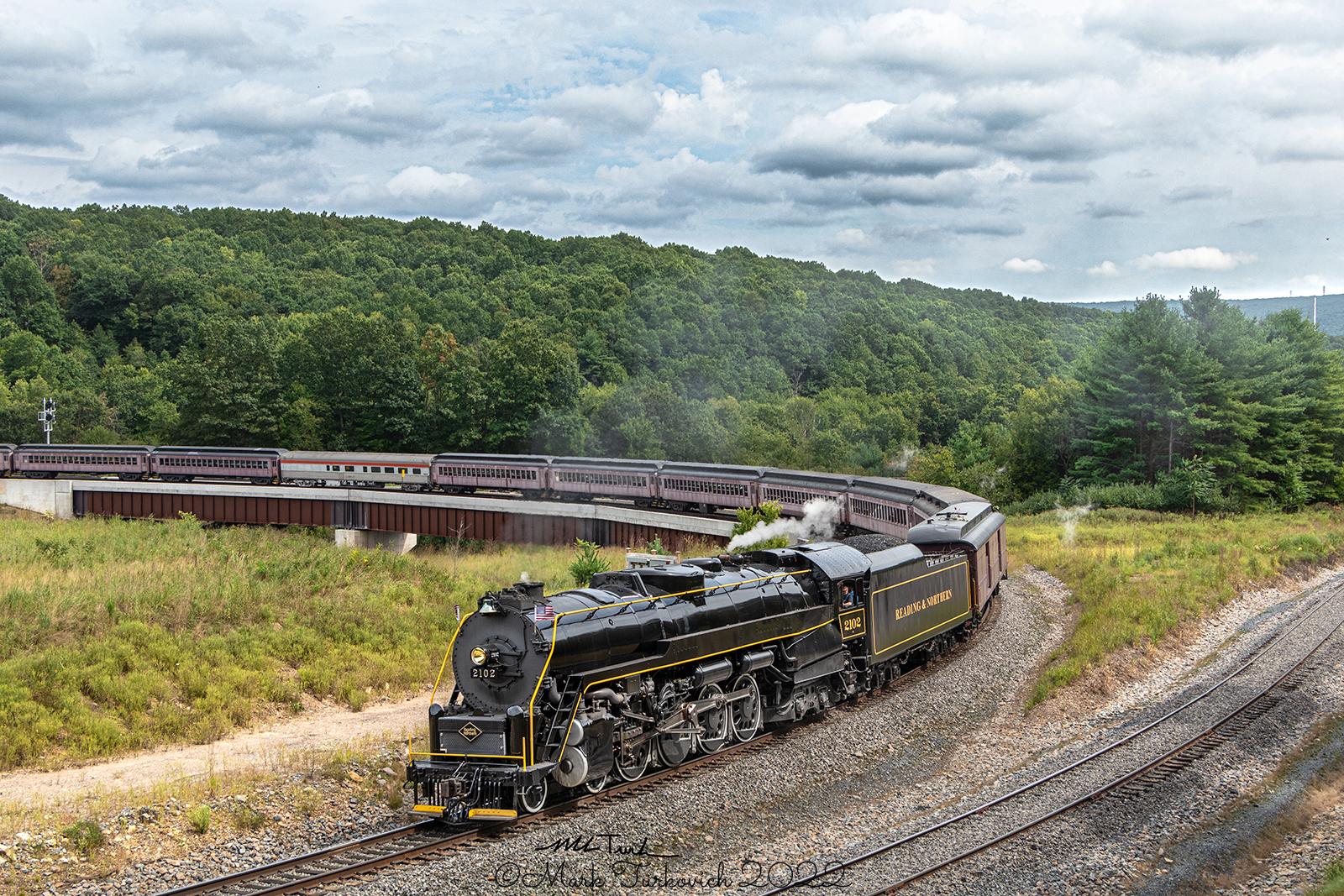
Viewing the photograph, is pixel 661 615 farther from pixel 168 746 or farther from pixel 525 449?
pixel 525 449

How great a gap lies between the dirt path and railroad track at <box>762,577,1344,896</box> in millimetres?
9371

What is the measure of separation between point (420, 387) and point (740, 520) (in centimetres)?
5396

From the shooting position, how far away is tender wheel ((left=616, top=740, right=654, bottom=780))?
47.0 ft

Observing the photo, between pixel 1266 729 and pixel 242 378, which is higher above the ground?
pixel 242 378

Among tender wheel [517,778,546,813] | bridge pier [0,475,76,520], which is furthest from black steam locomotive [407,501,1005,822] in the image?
bridge pier [0,475,76,520]

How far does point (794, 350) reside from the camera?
11531 cm

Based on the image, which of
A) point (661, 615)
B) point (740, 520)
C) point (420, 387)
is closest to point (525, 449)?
point (420, 387)

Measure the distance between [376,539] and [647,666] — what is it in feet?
156

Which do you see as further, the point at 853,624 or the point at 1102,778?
the point at 853,624

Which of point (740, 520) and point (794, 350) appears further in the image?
point (794, 350)

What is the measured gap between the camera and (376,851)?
469 inches

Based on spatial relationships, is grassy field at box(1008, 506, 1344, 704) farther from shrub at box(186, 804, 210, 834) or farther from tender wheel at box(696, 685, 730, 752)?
shrub at box(186, 804, 210, 834)

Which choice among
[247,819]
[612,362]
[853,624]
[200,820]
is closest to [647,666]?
[247,819]

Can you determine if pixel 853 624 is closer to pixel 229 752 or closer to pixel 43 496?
pixel 229 752
